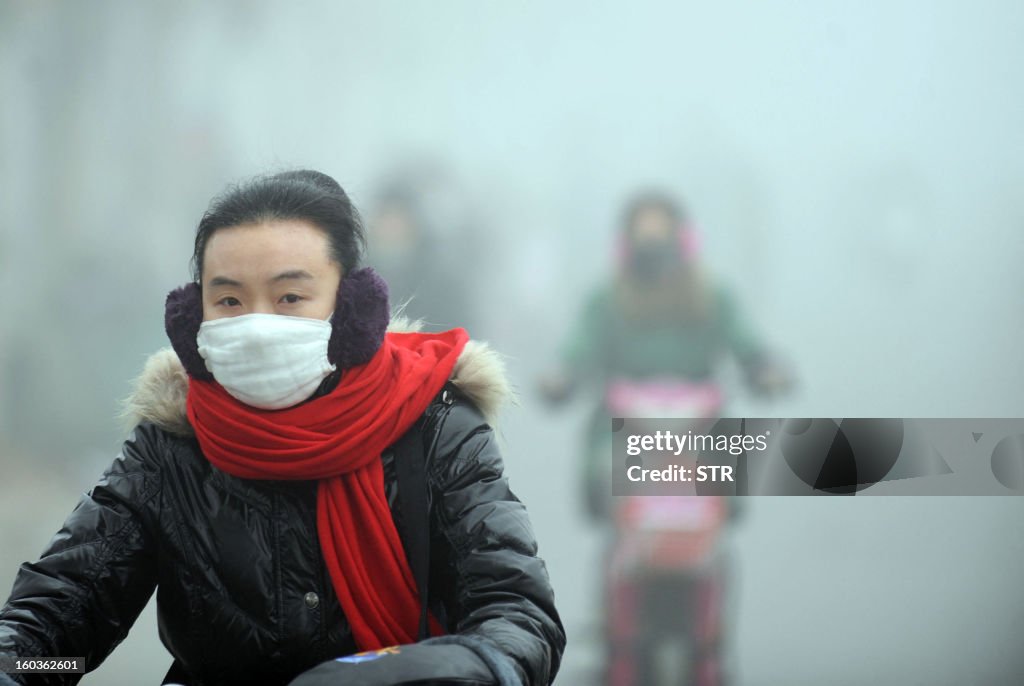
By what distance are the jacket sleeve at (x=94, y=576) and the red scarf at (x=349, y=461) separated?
120mm

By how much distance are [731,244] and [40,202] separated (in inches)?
81.0

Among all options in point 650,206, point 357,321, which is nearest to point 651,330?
point 650,206

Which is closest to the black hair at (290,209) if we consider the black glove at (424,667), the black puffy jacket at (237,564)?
the black puffy jacket at (237,564)

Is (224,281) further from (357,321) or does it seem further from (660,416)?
(660,416)

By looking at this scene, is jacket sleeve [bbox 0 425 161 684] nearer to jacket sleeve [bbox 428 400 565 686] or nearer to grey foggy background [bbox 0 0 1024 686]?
jacket sleeve [bbox 428 400 565 686]

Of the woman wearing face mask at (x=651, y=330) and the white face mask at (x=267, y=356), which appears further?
the woman wearing face mask at (x=651, y=330)

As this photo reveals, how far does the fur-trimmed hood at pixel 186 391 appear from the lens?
63.7 inches

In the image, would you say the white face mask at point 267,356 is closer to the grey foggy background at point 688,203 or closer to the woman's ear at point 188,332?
the woman's ear at point 188,332

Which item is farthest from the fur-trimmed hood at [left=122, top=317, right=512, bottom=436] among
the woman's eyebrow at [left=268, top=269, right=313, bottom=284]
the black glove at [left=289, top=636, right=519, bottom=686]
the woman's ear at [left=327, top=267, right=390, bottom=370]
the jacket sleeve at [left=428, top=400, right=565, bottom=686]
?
the black glove at [left=289, top=636, right=519, bottom=686]

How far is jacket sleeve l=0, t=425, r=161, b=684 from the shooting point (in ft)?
4.72

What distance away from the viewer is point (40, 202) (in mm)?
3367

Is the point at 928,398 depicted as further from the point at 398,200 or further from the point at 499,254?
the point at 398,200

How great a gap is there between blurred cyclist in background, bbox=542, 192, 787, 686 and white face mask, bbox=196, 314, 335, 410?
1.79m

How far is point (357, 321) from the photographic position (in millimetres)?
1534
